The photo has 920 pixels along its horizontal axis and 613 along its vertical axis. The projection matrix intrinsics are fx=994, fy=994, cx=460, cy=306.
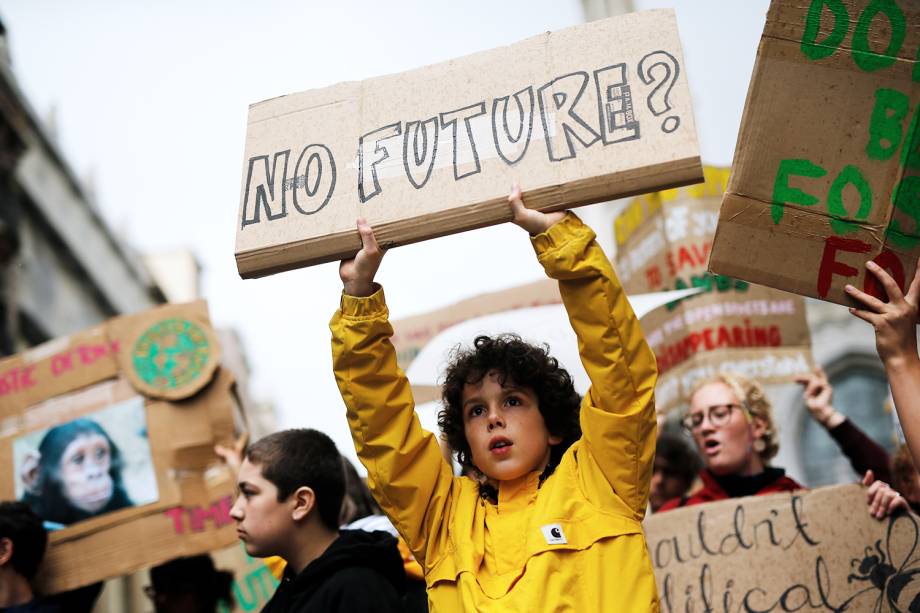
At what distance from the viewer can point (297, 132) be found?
2.39m

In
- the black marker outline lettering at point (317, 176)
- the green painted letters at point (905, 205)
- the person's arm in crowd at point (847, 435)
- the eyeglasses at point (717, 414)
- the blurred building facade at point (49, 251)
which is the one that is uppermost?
the blurred building facade at point (49, 251)

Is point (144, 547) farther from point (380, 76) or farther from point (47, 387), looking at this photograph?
point (380, 76)

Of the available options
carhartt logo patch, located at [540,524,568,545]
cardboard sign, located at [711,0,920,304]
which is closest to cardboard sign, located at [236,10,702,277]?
cardboard sign, located at [711,0,920,304]

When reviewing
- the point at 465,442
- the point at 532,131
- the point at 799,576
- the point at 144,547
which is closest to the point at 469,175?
the point at 532,131

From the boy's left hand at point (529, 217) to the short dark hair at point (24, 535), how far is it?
7.68 ft

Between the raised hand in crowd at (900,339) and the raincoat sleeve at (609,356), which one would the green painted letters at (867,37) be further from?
the raincoat sleeve at (609,356)

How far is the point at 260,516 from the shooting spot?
2.86 meters

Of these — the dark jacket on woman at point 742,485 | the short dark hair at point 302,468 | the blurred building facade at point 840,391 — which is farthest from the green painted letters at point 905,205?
the blurred building facade at point 840,391

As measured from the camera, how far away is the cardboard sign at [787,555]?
2.72m

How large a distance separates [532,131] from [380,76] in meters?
0.45

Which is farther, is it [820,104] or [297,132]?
[297,132]

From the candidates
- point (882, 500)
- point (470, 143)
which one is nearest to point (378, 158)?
point (470, 143)

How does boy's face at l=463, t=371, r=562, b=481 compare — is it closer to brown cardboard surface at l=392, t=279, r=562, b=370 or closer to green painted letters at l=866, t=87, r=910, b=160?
green painted letters at l=866, t=87, r=910, b=160

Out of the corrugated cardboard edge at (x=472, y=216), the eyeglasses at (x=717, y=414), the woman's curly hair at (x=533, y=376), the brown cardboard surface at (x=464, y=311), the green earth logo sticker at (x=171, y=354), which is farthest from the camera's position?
the brown cardboard surface at (x=464, y=311)
